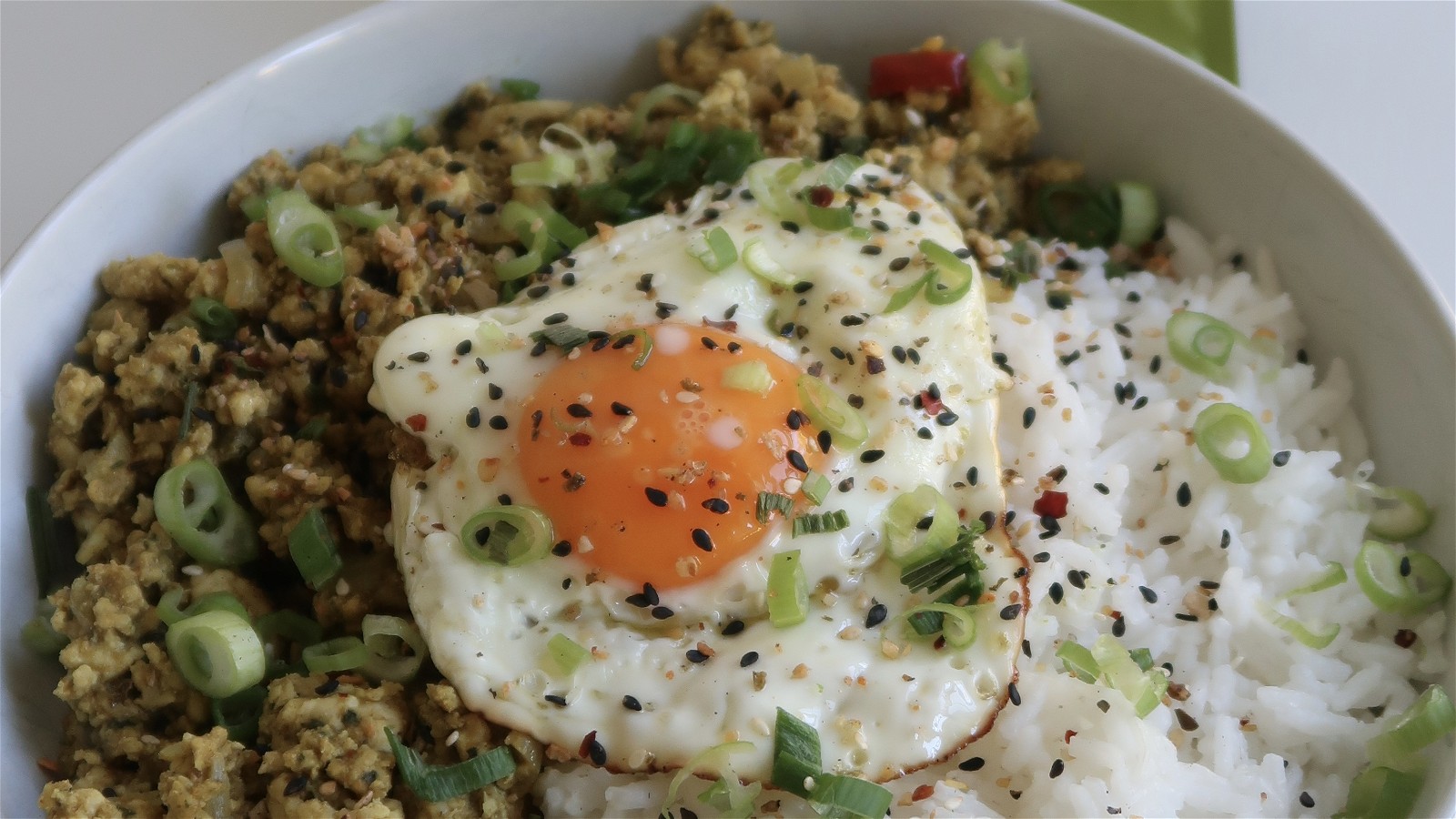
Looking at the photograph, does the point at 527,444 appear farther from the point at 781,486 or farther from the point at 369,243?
the point at 369,243

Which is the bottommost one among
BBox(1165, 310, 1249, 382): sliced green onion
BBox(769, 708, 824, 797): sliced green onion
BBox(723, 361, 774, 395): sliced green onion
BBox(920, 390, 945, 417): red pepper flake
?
BBox(769, 708, 824, 797): sliced green onion

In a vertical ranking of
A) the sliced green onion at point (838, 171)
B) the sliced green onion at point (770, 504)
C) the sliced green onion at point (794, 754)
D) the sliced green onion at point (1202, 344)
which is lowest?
the sliced green onion at point (794, 754)

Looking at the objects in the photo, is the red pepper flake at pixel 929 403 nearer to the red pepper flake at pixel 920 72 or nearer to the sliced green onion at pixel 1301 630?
the sliced green onion at pixel 1301 630

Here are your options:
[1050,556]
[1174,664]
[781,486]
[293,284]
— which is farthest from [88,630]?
[1174,664]

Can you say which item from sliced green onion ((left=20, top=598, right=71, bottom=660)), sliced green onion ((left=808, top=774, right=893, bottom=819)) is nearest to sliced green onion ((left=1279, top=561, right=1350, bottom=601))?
sliced green onion ((left=808, top=774, right=893, bottom=819))

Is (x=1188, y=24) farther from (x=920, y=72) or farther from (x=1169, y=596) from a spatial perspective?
(x=1169, y=596)

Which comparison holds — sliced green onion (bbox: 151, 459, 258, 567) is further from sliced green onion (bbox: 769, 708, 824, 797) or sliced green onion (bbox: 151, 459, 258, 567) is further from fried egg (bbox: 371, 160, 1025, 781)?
sliced green onion (bbox: 769, 708, 824, 797)

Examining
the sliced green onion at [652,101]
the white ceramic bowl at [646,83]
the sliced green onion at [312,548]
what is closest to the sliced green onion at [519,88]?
the white ceramic bowl at [646,83]
